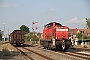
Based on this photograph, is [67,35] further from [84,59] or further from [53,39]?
[84,59]

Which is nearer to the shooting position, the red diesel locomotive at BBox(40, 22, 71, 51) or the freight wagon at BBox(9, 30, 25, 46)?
the red diesel locomotive at BBox(40, 22, 71, 51)

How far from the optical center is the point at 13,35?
36719 mm

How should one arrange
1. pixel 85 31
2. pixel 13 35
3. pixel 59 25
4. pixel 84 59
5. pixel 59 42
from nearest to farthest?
pixel 84 59
pixel 59 42
pixel 59 25
pixel 13 35
pixel 85 31

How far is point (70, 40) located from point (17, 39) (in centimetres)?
1647

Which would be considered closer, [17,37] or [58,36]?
[58,36]

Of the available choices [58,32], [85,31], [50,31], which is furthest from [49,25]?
[85,31]

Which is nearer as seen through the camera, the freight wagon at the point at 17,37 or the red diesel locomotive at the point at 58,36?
the red diesel locomotive at the point at 58,36

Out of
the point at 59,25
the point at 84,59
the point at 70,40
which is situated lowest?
the point at 84,59

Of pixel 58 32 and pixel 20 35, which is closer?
pixel 58 32

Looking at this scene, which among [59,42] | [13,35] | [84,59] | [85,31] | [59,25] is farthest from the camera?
[85,31]

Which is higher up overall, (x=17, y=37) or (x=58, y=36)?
(x=17, y=37)

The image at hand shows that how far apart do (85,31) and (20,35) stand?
57.9 meters

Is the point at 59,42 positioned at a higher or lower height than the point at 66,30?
lower

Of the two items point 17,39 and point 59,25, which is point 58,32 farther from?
point 17,39
